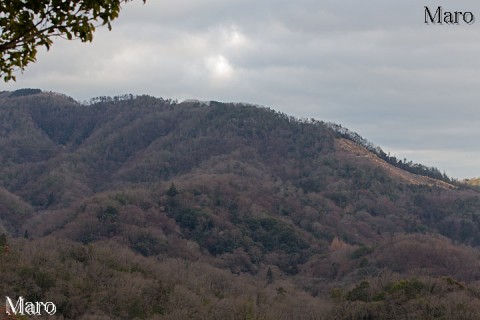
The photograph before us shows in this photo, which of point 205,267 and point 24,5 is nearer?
point 24,5

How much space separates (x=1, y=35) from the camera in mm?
8773

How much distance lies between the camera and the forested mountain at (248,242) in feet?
199

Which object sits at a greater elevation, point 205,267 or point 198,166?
point 198,166

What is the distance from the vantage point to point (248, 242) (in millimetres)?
127750

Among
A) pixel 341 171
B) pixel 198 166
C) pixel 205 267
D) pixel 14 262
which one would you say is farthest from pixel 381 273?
pixel 198 166

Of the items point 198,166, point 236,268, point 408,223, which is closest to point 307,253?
point 236,268

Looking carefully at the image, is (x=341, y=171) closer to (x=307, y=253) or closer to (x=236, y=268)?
(x=307, y=253)

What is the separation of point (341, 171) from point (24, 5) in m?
178

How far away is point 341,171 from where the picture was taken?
183375mm

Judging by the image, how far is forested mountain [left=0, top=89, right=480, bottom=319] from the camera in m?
60.7

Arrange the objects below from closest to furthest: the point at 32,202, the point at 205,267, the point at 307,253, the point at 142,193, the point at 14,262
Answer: the point at 14,262
the point at 205,267
the point at 307,253
the point at 142,193
the point at 32,202

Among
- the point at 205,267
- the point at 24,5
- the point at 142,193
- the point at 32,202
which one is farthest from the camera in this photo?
the point at 32,202

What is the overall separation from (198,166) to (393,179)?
55.0 m

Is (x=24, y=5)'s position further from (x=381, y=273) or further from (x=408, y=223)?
(x=408, y=223)
